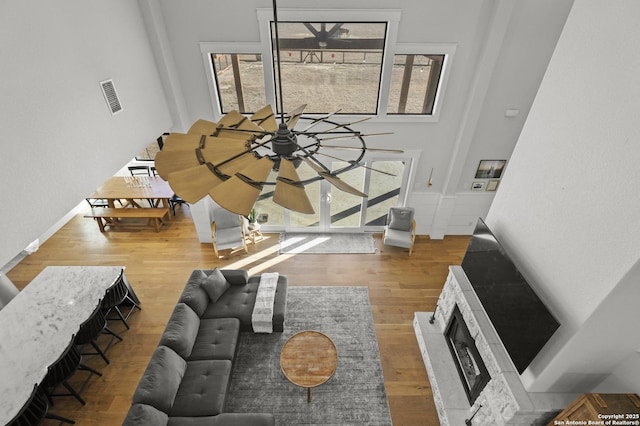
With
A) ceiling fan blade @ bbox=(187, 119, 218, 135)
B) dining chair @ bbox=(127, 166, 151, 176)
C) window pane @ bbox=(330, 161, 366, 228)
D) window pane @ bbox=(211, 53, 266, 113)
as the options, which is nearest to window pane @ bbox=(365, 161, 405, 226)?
window pane @ bbox=(330, 161, 366, 228)

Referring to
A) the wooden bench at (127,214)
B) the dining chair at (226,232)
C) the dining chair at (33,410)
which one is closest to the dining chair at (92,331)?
the dining chair at (33,410)

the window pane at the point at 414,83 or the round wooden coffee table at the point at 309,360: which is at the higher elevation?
the window pane at the point at 414,83

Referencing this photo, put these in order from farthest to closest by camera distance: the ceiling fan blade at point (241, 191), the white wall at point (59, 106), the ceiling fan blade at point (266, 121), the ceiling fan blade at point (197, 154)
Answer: the white wall at point (59, 106)
the ceiling fan blade at point (266, 121)
the ceiling fan blade at point (197, 154)
the ceiling fan blade at point (241, 191)

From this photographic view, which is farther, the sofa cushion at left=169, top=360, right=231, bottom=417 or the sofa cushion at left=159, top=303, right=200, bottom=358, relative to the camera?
the sofa cushion at left=159, top=303, right=200, bottom=358

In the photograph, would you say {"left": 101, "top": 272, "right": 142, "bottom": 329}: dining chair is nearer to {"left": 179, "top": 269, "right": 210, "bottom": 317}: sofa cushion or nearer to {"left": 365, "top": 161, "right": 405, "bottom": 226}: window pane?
{"left": 179, "top": 269, "right": 210, "bottom": 317}: sofa cushion

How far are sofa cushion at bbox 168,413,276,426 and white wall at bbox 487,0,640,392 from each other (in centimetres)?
269

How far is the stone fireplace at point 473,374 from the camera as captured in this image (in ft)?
9.66

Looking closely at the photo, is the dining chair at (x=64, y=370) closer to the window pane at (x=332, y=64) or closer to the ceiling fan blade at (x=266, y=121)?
the ceiling fan blade at (x=266, y=121)

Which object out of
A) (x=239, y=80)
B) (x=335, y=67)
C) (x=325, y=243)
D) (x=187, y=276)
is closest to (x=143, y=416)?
(x=187, y=276)

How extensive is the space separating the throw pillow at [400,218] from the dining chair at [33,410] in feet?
18.6

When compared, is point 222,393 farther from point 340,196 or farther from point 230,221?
point 340,196

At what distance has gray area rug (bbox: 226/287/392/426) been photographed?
12.9ft

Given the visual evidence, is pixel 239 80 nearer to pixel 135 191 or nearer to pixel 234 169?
pixel 135 191

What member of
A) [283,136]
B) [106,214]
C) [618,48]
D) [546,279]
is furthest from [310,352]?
[106,214]
